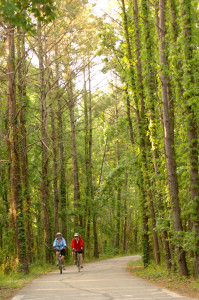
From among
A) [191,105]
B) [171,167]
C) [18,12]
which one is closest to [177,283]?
[171,167]

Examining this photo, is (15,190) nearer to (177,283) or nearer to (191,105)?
(177,283)

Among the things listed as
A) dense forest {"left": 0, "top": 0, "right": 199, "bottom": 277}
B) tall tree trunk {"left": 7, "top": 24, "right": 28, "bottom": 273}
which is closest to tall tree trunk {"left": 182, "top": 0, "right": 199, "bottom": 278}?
dense forest {"left": 0, "top": 0, "right": 199, "bottom": 277}

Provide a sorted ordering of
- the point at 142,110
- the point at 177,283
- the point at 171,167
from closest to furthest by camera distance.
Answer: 1. the point at 177,283
2. the point at 171,167
3. the point at 142,110

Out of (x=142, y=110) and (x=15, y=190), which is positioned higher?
(x=142, y=110)

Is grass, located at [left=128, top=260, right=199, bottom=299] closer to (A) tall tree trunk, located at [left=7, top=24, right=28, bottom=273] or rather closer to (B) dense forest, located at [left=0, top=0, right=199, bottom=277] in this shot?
(B) dense forest, located at [left=0, top=0, right=199, bottom=277]

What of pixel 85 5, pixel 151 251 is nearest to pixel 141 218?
pixel 151 251

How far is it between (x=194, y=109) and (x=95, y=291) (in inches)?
236

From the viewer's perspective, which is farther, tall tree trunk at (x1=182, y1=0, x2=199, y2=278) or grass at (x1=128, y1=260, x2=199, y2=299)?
tall tree trunk at (x1=182, y1=0, x2=199, y2=278)

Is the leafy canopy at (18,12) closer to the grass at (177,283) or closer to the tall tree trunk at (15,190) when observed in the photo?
the grass at (177,283)

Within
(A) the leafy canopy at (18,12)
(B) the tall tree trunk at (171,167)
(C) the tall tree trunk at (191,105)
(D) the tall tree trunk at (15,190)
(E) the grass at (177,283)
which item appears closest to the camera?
(A) the leafy canopy at (18,12)

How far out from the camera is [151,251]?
20.6 meters

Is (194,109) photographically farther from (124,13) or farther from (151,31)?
(124,13)

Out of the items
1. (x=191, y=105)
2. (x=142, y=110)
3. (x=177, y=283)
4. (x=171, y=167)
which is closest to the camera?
(x=177, y=283)

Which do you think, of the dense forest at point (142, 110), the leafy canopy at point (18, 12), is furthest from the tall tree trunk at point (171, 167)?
the leafy canopy at point (18, 12)
